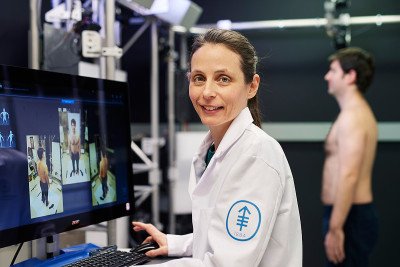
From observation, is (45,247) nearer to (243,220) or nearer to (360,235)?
(243,220)

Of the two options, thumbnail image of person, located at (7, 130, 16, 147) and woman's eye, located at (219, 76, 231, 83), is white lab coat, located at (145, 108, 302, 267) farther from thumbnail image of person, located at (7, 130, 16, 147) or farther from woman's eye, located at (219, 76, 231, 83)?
thumbnail image of person, located at (7, 130, 16, 147)

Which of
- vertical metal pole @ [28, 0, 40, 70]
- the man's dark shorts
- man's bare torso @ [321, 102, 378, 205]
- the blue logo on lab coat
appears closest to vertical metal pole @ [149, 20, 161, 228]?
man's bare torso @ [321, 102, 378, 205]

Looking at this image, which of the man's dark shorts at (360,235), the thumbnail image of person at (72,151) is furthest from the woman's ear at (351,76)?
the thumbnail image of person at (72,151)

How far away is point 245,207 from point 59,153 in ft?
1.98

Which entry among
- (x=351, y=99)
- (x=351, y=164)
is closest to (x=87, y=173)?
(x=351, y=164)

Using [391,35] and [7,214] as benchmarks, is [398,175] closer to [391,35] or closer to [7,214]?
[391,35]

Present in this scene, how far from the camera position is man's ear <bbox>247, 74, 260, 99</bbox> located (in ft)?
5.09

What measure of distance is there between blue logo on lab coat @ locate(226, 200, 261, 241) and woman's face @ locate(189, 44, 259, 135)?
1.05ft

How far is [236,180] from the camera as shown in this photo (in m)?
1.27

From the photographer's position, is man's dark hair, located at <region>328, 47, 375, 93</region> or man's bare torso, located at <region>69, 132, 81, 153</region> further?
man's dark hair, located at <region>328, 47, 375, 93</region>

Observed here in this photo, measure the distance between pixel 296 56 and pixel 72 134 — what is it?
11.7 ft

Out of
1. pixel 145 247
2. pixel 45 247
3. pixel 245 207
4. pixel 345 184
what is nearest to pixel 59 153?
pixel 45 247

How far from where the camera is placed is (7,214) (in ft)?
4.19

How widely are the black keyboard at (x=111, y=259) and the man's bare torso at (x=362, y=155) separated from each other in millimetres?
2065
